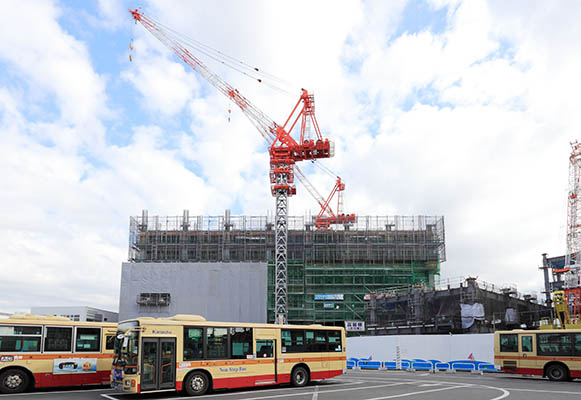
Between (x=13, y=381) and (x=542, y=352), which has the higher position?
(x=542, y=352)

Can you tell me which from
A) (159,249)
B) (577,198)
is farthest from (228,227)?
(577,198)

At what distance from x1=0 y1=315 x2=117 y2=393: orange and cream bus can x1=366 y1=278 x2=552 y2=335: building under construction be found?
111ft

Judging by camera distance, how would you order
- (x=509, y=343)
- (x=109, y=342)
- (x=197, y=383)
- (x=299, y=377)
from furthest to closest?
(x=509, y=343) < (x=299, y=377) < (x=109, y=342) < (x=197, y=383)

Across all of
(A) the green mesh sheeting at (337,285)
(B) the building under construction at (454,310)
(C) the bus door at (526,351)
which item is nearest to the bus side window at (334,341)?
(C) the bus door at (526,351)

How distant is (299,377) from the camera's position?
20.7 meters

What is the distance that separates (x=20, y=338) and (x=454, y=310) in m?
37.6

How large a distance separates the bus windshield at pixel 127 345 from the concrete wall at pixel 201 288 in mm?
48451

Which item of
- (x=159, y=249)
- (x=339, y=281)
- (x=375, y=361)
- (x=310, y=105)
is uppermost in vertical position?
(x=310, y=105)

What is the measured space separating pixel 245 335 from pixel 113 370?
494 centimetres

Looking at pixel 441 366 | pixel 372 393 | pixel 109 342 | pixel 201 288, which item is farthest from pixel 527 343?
pixel 201 288

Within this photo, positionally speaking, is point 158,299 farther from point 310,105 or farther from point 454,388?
point 454,388

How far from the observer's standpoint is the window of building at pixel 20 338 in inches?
696

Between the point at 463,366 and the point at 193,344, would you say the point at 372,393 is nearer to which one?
the point at 193,344

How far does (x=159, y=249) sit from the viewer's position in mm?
71500
